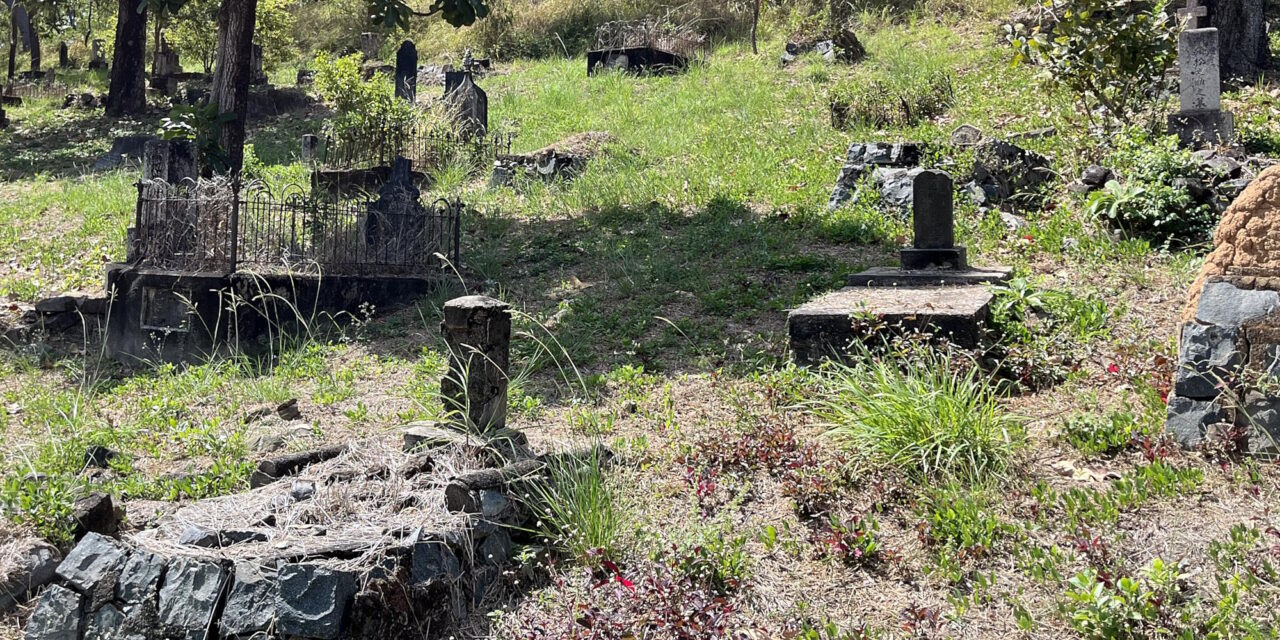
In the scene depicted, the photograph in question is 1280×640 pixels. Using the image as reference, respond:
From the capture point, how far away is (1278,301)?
4.66 meters

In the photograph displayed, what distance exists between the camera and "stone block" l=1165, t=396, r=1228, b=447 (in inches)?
186

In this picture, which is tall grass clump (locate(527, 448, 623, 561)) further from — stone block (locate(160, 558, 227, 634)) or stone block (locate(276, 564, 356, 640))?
stone block (locate(160, 558, 227, 634))

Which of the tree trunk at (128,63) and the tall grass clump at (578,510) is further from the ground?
the tree trunk at (128,63)

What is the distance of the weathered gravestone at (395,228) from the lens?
32.7ft

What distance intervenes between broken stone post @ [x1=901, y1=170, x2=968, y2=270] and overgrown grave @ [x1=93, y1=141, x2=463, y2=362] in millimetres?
3962

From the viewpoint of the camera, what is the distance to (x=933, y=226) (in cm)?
782

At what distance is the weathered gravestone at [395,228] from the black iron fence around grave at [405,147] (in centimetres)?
379

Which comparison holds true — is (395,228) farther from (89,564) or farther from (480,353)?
(89,564)

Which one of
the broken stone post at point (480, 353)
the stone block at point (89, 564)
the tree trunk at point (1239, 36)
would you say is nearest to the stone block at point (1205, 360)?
the broken stone post at point (480, 353)

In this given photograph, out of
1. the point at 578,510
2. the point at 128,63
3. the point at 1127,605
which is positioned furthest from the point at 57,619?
the point at 128,63

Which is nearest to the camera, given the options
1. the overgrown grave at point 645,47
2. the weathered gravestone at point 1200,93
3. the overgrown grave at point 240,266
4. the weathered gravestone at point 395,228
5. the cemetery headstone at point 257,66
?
the overgrown grave at point 240,266

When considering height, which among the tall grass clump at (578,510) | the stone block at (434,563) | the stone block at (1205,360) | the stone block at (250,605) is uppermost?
the stone block at (1205,360)

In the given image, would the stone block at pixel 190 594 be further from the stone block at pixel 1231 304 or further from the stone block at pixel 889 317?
the stone block at pixel 1231 304

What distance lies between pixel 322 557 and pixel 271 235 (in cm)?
611
